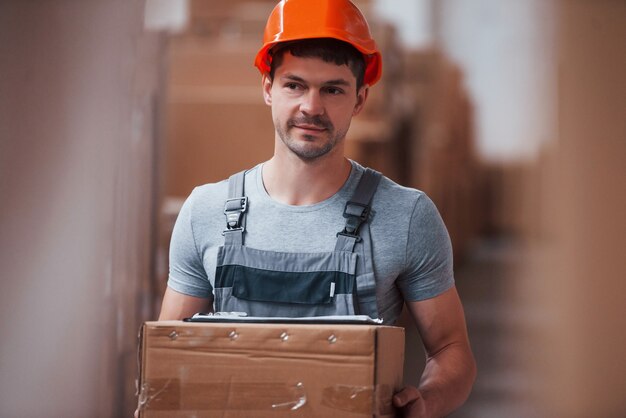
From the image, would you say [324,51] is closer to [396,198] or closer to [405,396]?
[396,198]

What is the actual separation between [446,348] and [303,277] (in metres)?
0.34

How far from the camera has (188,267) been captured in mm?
2051

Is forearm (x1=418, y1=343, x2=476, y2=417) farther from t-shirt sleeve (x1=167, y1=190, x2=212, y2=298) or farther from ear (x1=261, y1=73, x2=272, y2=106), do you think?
ear (x1=261, y1=73, x2=272, y2=106)

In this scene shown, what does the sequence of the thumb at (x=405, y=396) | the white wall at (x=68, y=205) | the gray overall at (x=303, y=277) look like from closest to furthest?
the thumb at (x=405, y=396), the gray overall at (x=303, y=277), the white wall at (x=68, y=205)

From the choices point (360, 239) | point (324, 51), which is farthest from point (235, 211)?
point (324, 51)

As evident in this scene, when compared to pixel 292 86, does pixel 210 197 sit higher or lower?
lower

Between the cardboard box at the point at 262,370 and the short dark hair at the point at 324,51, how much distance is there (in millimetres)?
604

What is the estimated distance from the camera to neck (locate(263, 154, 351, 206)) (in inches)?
78.4

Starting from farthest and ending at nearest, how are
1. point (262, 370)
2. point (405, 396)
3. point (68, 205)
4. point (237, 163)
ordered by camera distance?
point (237, 163), point (68, 205), point (405, 396), point (262, 370)

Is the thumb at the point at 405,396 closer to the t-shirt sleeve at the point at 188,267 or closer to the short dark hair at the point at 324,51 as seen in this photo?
the t-shirt sleeve at the point at 188,267

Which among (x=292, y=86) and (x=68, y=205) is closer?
(x=292, y=86)

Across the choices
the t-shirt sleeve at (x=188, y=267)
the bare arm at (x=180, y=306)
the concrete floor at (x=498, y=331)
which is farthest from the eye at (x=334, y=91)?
the concrete floor at (x=498, y=331)

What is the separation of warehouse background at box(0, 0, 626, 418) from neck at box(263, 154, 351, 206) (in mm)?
1039

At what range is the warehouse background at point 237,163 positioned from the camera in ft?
9.18
